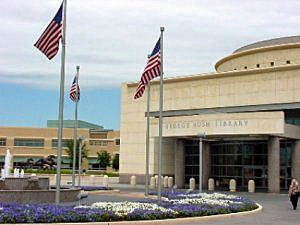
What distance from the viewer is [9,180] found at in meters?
28.4

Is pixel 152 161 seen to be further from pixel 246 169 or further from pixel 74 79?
pixel 74 79

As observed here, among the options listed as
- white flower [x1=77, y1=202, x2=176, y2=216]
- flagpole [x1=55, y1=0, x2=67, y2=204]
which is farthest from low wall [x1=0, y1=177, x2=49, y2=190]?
white flower [x1=77, y1=202, x2=176, y2=216]

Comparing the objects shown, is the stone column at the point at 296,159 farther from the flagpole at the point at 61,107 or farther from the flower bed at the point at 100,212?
the flagpole at the point at 61,107

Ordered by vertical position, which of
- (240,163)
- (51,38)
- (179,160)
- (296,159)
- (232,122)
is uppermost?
(51,38)

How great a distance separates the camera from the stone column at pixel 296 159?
44.0 metres

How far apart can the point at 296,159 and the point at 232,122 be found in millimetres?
6203

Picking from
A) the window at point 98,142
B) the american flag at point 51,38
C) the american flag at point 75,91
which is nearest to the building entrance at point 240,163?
the american flag at point 75,91

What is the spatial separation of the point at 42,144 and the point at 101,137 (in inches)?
499

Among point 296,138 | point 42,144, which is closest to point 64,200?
point 296,138

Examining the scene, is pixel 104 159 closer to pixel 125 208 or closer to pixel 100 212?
→ pixel 125 208

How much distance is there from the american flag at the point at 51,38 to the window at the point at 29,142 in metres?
88.4

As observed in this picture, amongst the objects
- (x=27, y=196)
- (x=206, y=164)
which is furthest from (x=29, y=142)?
(x=27, y=196)

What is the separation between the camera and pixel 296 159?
44.2 metres

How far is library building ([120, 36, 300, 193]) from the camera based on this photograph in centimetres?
4350
